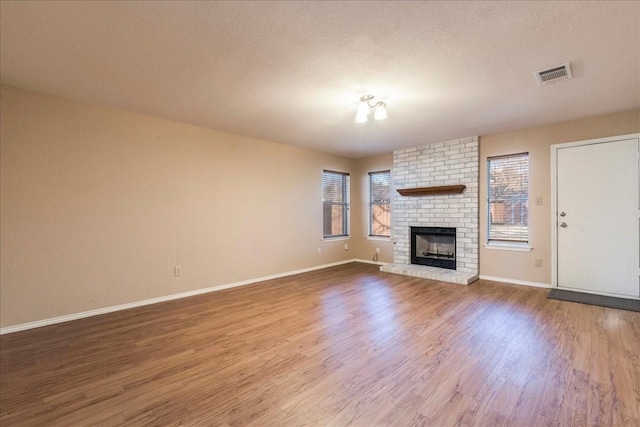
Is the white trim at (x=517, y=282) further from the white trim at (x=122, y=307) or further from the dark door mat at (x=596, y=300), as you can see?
the white trim at (x=122, y=307)

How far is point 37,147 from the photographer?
3.00 meters

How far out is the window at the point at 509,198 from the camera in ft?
14.9

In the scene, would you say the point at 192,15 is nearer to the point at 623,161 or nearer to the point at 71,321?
the point at 71,321

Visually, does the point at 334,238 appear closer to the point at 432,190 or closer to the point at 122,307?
the point at 432,190

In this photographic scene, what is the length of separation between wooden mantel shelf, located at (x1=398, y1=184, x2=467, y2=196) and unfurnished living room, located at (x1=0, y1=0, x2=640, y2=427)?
4 centimetres

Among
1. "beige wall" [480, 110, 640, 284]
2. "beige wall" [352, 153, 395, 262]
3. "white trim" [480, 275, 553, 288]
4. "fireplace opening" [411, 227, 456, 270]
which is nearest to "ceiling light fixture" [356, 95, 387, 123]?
"beige wall" [480, 110, 640, 284]

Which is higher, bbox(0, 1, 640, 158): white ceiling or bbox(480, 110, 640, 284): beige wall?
bbox(0, 1, 640, 158): white ceiling

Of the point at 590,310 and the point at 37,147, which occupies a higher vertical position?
the point at 37,147

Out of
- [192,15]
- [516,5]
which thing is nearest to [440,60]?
[516,5]

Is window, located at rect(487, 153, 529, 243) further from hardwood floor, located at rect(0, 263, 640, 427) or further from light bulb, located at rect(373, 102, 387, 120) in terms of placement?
light bulb, located at rect(373, 102, 387, 120)

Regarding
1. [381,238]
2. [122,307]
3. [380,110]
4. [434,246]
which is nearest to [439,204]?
[434,246]

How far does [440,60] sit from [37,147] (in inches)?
162

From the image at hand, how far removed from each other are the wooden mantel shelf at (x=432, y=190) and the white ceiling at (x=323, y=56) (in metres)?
1.52

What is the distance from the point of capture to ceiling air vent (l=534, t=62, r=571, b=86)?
2523 millimetres
